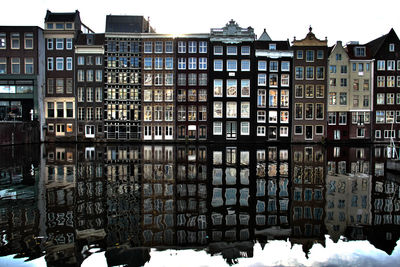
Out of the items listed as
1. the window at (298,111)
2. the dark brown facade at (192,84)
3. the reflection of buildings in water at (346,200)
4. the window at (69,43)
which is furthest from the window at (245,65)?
the reflection of buildings in water at (346,200)

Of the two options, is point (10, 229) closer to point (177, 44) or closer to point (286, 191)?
point (286, 191)

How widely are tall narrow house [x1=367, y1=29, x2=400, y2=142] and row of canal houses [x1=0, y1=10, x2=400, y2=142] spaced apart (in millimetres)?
2018

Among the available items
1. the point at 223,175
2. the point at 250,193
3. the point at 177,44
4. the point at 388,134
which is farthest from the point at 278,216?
the point at 388,134

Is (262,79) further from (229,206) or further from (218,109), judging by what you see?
(229,206)

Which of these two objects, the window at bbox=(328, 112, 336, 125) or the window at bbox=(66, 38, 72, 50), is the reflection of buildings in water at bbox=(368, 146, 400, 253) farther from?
the window at bbox=(66, 38, 72, 50)

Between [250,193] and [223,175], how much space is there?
18.8 feet

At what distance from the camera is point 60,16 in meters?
64.2

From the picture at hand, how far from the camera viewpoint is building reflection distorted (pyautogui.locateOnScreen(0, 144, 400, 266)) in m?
10.6

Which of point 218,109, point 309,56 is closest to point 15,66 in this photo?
point 218,109

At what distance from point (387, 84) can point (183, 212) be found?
65.4m

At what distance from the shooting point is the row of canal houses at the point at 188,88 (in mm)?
63188

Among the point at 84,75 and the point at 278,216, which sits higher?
the point at 84,75

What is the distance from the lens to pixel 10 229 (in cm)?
1168

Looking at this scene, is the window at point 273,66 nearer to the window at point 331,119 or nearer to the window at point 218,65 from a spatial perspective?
the window at point 218,65
